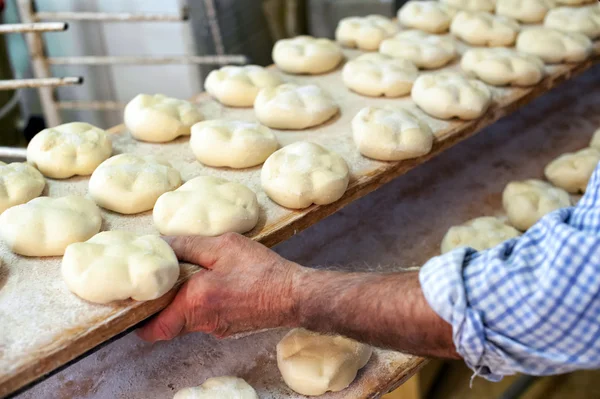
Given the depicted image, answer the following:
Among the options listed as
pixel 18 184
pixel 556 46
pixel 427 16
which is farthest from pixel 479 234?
pixel 18 184

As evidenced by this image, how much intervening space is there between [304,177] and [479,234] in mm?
752

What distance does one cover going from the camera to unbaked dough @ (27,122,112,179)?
172 centimetres

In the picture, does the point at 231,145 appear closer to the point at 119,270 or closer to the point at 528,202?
the point at 119,270

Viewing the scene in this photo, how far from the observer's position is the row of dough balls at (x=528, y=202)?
2.02m

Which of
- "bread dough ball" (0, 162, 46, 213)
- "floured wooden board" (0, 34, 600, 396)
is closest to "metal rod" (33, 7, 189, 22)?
"floured wooden board" (0, 34, 600, 396)

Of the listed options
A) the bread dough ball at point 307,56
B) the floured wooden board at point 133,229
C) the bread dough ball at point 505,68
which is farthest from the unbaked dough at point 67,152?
the bread dough ball at point 505,68

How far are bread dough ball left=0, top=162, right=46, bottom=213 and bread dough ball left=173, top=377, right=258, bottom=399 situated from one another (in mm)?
672

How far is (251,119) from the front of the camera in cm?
208

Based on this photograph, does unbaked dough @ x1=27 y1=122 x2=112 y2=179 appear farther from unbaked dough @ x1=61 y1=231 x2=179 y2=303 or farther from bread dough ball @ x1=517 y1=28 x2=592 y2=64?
bread dough ball @ x1=517 y1=28 x2=592 y2=64

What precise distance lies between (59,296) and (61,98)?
3.32 metres

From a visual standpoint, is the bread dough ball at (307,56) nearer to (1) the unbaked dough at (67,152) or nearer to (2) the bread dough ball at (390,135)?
(2) the bread dough ball at (390,135)

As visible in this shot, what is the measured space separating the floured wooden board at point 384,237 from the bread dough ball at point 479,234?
0.32ft

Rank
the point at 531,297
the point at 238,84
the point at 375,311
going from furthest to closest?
the point at 238,84 → the point at 375,311 → the point at 531,297

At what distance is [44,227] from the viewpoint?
143 cm
